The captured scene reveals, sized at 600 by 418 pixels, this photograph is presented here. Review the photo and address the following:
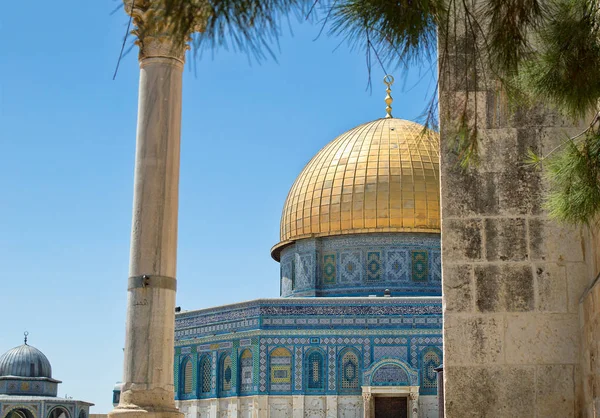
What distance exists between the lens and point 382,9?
11.0ft

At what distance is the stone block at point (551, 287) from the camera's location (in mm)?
4352

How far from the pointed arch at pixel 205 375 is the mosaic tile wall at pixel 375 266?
8.87 feet

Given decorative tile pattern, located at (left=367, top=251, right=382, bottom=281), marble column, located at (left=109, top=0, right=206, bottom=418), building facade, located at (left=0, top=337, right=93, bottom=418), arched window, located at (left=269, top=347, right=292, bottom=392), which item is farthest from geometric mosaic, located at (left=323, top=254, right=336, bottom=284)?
marble column, located at (left=109, top=0, right=206, bottom=418)

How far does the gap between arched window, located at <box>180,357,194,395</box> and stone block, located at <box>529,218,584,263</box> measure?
1823cm

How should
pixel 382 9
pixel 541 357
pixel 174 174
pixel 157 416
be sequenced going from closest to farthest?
pixel 382 9 → pixel 541 357 → pixel 157 416 → pixel 174 174

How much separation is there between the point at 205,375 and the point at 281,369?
7.61 ft

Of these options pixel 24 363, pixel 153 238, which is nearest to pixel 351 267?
pixel 153 238

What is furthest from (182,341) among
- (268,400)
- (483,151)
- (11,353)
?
(483,151)

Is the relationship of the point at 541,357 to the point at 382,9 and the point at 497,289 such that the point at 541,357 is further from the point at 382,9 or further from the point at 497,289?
the point at 382,9

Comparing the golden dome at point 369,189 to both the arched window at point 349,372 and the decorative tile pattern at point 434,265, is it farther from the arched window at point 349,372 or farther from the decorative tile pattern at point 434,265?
the arched window at point 349,372

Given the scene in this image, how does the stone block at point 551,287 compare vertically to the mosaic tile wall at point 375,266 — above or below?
below

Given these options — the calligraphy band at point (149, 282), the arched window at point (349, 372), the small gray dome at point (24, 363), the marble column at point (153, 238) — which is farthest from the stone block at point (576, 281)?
the small gray dome at point (24, 363)

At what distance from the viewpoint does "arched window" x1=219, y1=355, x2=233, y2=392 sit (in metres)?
21.0

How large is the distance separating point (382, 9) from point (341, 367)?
1751cm
